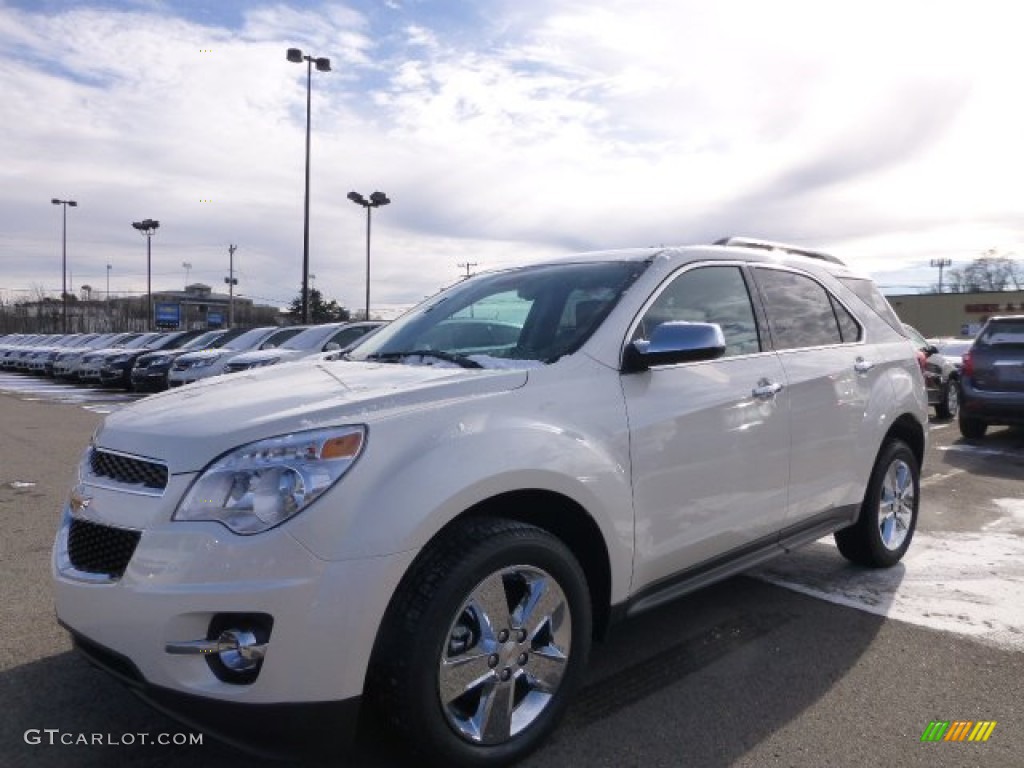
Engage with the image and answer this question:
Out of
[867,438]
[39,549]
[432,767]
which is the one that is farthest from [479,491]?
[39,549]

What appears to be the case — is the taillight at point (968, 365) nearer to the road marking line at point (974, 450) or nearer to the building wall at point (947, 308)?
the road marking line at point (974, 450)

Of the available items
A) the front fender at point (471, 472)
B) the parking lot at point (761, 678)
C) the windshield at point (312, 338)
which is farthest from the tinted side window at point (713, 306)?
the windshield at point (312, 338)

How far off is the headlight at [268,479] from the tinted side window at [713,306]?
1.57 metres

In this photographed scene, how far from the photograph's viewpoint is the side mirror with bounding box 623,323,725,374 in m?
3.13

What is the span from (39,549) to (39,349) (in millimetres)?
27570

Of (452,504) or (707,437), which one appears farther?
(707,437)

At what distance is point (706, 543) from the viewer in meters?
3.48

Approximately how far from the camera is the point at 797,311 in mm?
4367

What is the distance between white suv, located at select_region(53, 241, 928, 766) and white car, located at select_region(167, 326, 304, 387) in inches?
541

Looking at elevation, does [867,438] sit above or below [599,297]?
below

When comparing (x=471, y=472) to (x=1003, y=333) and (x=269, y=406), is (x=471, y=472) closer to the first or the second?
(x=269, y=406)

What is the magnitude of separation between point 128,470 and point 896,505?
4372 millimetres

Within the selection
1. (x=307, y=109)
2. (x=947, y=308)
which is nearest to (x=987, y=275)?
(x=947, y=308)

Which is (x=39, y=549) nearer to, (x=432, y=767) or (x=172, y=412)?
(x=172, y=412)
